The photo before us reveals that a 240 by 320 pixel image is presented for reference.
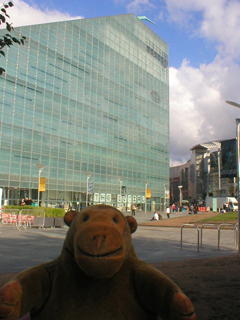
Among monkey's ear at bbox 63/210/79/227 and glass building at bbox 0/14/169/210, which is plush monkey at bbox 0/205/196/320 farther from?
glass building at bbox 0/14/169/210

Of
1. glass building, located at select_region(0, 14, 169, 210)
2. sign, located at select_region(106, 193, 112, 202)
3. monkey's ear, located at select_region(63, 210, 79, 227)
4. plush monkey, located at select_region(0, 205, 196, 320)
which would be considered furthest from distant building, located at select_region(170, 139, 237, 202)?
plush monkey, located at select_region(0, 205, 196, 320)

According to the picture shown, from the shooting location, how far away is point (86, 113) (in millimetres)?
45156

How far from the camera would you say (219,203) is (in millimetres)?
59281

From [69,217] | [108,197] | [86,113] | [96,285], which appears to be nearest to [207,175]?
[108,197]

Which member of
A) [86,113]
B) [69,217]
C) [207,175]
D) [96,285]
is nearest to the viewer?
[96,285]

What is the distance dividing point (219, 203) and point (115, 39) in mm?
36178

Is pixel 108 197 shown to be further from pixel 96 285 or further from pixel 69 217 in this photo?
pixel 96 285

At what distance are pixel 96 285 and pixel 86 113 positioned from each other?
43.7 m

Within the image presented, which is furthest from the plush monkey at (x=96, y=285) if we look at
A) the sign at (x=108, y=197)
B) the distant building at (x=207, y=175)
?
the distant building at (x=207, y=175)

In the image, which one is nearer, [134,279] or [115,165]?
[134,279]

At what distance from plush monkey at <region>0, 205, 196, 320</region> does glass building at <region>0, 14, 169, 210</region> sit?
29.7 metres

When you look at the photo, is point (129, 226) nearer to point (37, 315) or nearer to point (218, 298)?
point (37, 315)

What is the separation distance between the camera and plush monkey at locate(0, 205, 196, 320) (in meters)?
2.14

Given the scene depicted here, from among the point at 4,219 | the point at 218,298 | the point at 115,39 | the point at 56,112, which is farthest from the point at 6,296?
the point at 115,39
